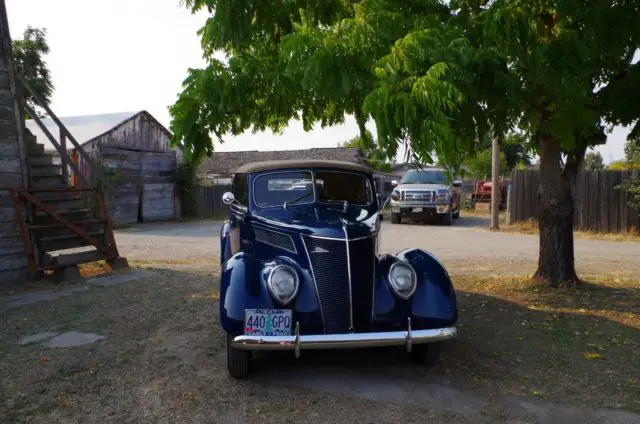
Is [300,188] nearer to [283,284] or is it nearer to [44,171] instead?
[283,284]

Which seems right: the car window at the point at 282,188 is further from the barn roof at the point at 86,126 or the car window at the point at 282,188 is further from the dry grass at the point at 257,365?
the barn roof at the point at 86,126

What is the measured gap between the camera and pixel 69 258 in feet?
28.0

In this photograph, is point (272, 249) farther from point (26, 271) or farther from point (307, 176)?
point (26, 271)

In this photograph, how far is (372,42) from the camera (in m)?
4.24

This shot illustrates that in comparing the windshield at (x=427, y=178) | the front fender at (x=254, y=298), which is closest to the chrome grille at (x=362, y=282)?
the front fender at (x=254, y=298)

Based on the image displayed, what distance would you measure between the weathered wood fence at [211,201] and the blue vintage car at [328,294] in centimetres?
1972

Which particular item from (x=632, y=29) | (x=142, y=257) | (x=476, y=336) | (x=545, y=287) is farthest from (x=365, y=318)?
(x=142, y=257)

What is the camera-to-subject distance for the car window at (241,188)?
564 centimetres

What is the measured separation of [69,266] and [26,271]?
0.59 m

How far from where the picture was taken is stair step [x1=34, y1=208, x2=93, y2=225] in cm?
874

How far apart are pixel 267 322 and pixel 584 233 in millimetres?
14796

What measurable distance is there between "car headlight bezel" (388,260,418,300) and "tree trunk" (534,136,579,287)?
3.60m

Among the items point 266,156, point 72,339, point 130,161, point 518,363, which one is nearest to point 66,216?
point 72,339

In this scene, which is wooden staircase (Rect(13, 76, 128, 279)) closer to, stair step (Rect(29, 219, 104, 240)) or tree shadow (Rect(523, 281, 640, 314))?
stair step (Rect(29, 219, 104, 240))
